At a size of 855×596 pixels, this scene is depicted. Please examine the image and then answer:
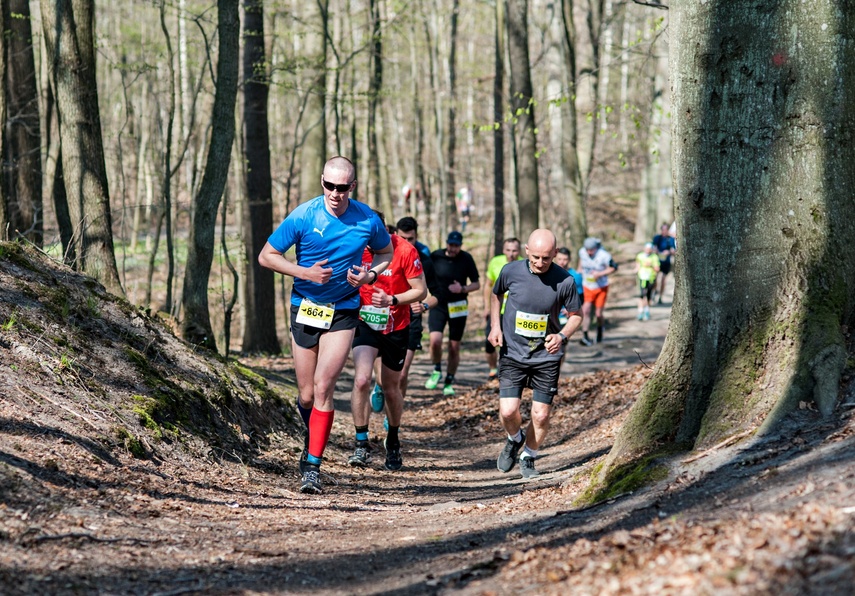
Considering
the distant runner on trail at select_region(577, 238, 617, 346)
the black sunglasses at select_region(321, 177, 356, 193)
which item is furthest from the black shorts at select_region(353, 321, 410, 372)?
the distant runner on trail at select_region(577, 238, 617, 346)

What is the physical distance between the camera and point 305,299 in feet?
23.1

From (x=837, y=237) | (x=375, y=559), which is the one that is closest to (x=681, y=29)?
(x=837, y=237)

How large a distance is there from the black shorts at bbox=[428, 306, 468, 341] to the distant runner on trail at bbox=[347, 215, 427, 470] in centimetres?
441

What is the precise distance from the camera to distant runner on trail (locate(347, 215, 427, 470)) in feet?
27.7

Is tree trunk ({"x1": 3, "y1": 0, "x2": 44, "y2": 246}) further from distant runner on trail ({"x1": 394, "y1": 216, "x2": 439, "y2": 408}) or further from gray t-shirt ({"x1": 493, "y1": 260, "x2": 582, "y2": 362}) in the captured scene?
gray t-shirt ({"x1": 493, "y1": 260, "x2": 582, "y2": 362})

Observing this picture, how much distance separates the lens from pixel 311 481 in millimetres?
6992

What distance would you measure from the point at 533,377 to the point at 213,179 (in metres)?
5.05

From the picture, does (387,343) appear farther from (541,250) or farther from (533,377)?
(541,250)

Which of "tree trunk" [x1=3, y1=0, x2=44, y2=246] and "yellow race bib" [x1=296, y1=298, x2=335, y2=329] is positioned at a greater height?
"tree trunk" [x1=3, y1=0, x2=44, y2=246]

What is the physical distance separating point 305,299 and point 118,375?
1632 millimetres

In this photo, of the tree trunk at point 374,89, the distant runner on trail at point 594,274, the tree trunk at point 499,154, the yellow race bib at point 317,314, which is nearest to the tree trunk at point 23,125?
the yellow race bib at point 317,314

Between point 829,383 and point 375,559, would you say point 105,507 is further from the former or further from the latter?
point 829,383

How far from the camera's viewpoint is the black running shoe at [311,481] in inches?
274

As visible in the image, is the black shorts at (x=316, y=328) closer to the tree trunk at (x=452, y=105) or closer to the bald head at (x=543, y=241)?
the bald head at (x=543, y=241)
